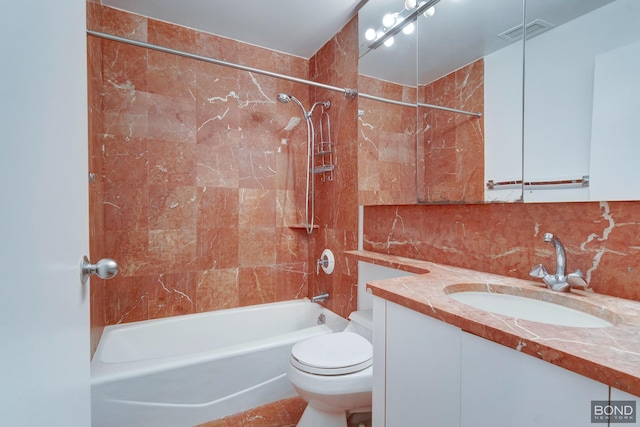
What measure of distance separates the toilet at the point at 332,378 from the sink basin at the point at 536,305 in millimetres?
577

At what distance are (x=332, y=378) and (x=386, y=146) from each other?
1.30m

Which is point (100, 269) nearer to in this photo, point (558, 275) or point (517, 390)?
point (517, 390)

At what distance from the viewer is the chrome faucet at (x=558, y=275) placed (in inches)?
35.7

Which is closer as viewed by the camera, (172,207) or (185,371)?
(185,371)

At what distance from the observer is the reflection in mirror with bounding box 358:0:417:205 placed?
5.39 feet

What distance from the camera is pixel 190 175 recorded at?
2.15m

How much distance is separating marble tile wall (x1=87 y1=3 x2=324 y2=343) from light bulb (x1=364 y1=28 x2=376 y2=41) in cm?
82

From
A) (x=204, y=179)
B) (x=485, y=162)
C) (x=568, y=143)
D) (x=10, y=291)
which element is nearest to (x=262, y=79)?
(x=204, y=179)

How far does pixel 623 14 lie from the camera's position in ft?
2.83

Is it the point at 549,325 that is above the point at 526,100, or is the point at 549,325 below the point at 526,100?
below

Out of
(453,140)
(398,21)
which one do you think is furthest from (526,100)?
(398,21)

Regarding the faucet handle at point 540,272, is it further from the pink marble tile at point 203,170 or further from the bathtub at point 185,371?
the bathtub at point 185,371

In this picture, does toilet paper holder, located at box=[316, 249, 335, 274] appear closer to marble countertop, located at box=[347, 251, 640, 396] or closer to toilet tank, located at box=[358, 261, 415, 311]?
toilet tank, located at box=[358, 261, 415, 311]

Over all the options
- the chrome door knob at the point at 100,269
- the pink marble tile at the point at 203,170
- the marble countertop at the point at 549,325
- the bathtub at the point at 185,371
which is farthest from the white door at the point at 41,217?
the pink marble tile at the point at 203,170
